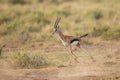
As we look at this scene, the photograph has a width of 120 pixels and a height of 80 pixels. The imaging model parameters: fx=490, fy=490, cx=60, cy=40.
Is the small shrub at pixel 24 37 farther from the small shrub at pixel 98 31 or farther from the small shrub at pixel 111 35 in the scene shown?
the small shrub at pixel 111 35

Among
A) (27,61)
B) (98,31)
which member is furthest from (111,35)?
(27,61)

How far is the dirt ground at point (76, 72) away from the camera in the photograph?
36.8 ft

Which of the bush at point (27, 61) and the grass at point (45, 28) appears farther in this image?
the grass at point (45, 28)

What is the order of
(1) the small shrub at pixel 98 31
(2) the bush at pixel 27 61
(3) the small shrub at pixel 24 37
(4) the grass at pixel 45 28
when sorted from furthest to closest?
1. (1) the small shrub at pixel 98 31
2. (3) the small shrub at pixel 24 37
3. (4) the grass at pixel 45 28
4. (2) the bush at pixel 27 61

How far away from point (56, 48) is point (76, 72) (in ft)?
13.6

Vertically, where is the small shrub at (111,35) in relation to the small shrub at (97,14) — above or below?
above

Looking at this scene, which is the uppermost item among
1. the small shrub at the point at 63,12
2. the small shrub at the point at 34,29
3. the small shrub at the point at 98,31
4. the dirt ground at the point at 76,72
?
the dirt ground at the point at 76,72

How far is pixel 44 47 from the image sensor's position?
16.3 meters

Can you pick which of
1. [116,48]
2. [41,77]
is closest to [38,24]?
[116,48]

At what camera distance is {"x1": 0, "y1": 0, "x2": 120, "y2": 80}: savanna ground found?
1180 cm

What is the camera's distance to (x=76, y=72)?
1187 centimetres

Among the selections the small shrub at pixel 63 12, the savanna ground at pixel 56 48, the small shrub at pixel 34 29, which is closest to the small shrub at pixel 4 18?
the savanna ground at pixel 56 48

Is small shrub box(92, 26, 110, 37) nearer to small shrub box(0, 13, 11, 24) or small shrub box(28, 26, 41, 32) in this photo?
small shrub box(28, 26, 41, 32)

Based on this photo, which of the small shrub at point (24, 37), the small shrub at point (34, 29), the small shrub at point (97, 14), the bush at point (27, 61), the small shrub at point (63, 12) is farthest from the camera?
the small shrub at point (63, 12)
